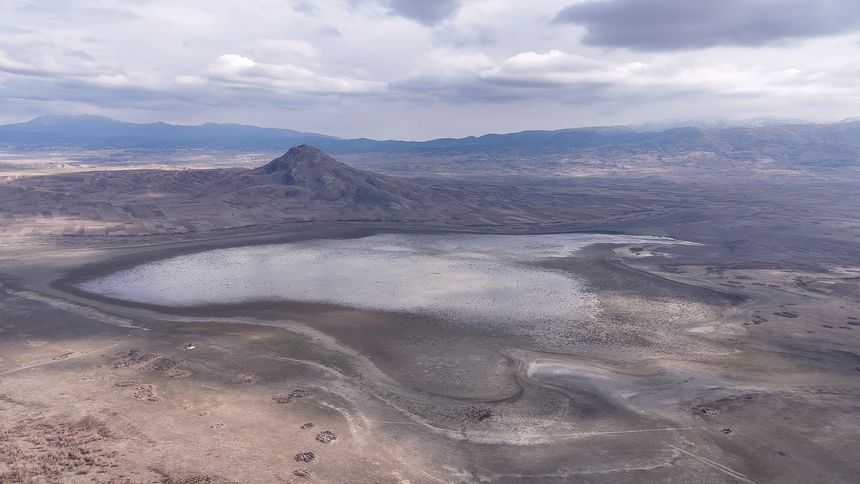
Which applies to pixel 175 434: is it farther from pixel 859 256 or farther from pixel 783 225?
pixel 783 225

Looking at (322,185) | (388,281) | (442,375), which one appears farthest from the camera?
(322,185)

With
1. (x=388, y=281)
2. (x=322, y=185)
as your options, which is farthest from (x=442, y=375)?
(x=322, y=185)

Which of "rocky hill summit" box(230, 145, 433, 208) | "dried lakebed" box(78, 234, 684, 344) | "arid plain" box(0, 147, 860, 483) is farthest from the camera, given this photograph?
"rocky hill summit" box(230, 145, 433, 208)

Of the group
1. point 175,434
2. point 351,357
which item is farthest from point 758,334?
point 175,434

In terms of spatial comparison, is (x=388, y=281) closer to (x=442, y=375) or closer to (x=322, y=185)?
(x=442, y=375)

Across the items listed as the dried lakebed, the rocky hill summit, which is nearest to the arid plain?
the dried lakebed

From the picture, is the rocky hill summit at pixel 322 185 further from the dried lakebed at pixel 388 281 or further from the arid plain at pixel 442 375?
the arid plain at pixel 442 375

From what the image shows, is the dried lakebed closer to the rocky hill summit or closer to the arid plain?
the arid plain

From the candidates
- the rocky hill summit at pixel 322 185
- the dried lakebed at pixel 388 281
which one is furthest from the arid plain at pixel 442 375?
the rocky hill summit at pixel 322 185
